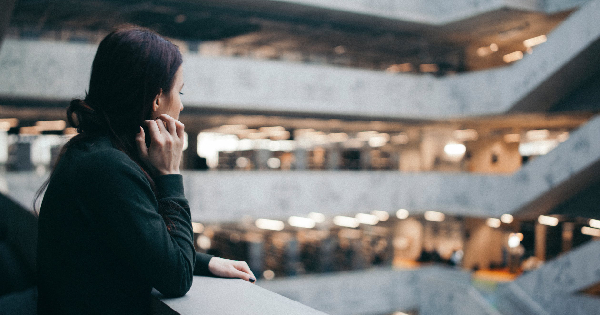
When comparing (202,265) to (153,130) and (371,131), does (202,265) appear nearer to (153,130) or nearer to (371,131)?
(153,130)

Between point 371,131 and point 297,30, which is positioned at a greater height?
point 297,30

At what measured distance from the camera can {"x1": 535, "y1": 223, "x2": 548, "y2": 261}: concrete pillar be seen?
59.1 ft

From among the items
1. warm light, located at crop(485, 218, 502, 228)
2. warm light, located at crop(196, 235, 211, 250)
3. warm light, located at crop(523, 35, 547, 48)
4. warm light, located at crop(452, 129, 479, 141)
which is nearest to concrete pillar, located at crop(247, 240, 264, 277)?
warm light, located at crop(196, 235, 211, 250)

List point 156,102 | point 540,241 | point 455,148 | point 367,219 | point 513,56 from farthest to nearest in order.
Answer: point 540,241, point 367,219, point 455,148, point 513,56, point 156,102

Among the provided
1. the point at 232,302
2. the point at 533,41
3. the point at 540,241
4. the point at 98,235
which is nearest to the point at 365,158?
the point at 533,41

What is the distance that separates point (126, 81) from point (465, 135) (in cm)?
1789

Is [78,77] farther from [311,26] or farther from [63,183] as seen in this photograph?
[63,183]

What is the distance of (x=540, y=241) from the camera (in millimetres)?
18172

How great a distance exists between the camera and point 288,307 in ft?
3.83

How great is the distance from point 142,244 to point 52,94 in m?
10.4

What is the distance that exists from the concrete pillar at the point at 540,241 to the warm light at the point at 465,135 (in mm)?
3776

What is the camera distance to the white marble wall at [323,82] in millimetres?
10195

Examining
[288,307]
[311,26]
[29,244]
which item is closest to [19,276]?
[29,244]

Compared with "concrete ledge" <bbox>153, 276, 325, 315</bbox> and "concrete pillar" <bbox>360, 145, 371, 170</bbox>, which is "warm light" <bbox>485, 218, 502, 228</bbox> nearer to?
"concrete pillar" <bbox>360, 145, 371, 170</bbox>
